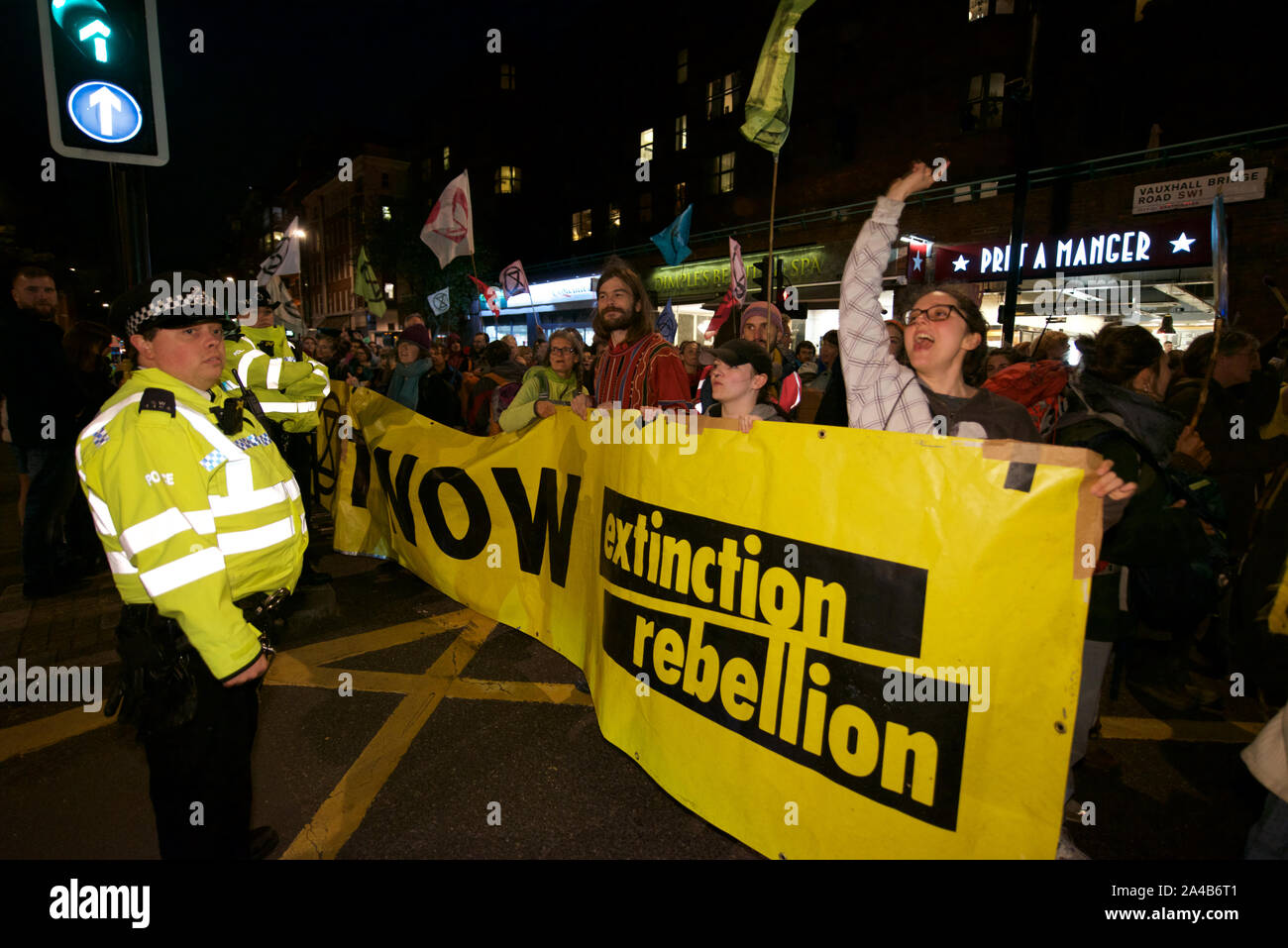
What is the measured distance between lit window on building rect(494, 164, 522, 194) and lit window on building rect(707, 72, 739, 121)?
619 inches

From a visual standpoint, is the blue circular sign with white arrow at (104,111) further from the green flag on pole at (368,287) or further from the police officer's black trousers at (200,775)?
the green flag on pole at (368,287)

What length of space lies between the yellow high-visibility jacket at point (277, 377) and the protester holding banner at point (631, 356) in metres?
2.52

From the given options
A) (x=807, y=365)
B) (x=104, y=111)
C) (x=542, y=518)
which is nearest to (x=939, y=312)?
(x=542, y=518)

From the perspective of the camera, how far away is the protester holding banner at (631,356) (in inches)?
136

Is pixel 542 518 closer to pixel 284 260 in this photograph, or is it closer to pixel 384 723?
pixel 384 723

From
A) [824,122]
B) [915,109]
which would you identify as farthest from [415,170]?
[915,109]

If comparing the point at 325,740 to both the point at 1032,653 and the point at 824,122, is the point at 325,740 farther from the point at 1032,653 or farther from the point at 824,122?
the point at 824,122

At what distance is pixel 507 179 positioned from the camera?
3891 cm

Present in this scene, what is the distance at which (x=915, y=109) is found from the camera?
20.0 meters

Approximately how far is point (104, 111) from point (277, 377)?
6.14ft

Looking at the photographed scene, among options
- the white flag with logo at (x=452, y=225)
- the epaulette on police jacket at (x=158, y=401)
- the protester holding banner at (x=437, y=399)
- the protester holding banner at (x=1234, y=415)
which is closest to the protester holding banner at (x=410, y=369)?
the protester holding banner at (x=437, y=399)

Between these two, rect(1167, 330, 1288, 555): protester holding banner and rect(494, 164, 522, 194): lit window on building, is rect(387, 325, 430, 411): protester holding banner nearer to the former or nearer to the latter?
rect(1167, 330, 1288, 555): protester holding banner

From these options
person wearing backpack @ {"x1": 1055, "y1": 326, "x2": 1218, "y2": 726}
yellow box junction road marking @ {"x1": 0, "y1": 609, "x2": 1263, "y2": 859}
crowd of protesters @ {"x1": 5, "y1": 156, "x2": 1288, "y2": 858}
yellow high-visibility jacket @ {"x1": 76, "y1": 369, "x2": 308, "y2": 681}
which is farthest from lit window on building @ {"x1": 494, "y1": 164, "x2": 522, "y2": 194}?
yellow high-visibility jacket @ {"x1": 76, "y1": 369, "x2": 308, "y2": 681}
